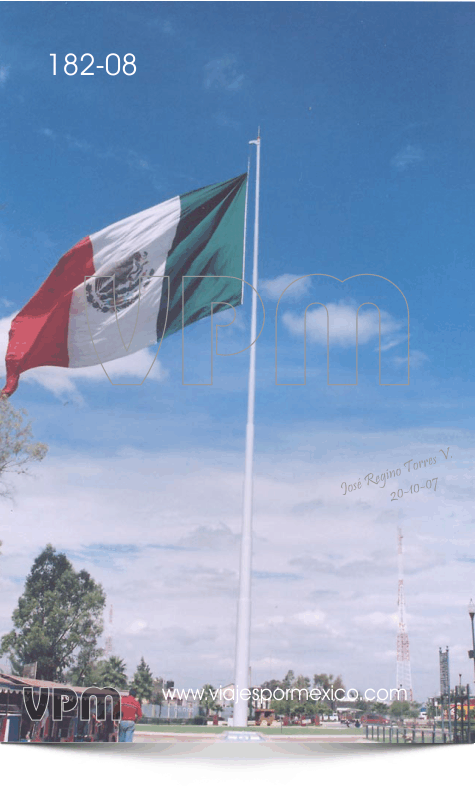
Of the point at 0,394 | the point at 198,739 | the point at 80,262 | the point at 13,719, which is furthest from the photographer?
the point at 0,394

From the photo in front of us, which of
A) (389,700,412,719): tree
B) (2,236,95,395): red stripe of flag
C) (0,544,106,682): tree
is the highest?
(2,236,95,395): red stripe of flag

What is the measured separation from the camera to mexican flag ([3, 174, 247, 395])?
14195 mm

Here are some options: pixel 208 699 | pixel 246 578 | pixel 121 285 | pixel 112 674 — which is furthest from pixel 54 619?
pixel 121 285

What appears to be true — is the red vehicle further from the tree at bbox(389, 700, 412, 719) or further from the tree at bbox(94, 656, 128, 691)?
the tree at bbox(94, 656, 128, 691)

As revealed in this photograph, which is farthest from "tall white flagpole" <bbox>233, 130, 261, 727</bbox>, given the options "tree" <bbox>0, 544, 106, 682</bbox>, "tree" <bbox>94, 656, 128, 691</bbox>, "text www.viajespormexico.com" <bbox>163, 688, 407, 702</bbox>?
"tree" <bbox>0, 544, 106, 682</bbox>

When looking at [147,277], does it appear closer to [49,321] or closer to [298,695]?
[49,321]

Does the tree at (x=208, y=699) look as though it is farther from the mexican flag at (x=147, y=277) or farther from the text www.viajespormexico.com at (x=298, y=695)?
the mexican flag at (x=147, y=277)

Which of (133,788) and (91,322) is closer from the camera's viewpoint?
(133,788)

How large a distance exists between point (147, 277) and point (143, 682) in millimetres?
7410

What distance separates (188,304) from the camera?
14297mm

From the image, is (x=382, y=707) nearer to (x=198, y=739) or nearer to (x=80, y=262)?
(x=198, y=739)

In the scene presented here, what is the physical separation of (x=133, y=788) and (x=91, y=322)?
8083 millimetres

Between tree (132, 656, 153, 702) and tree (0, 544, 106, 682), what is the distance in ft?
6.56

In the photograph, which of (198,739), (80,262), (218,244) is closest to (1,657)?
(198,739)
